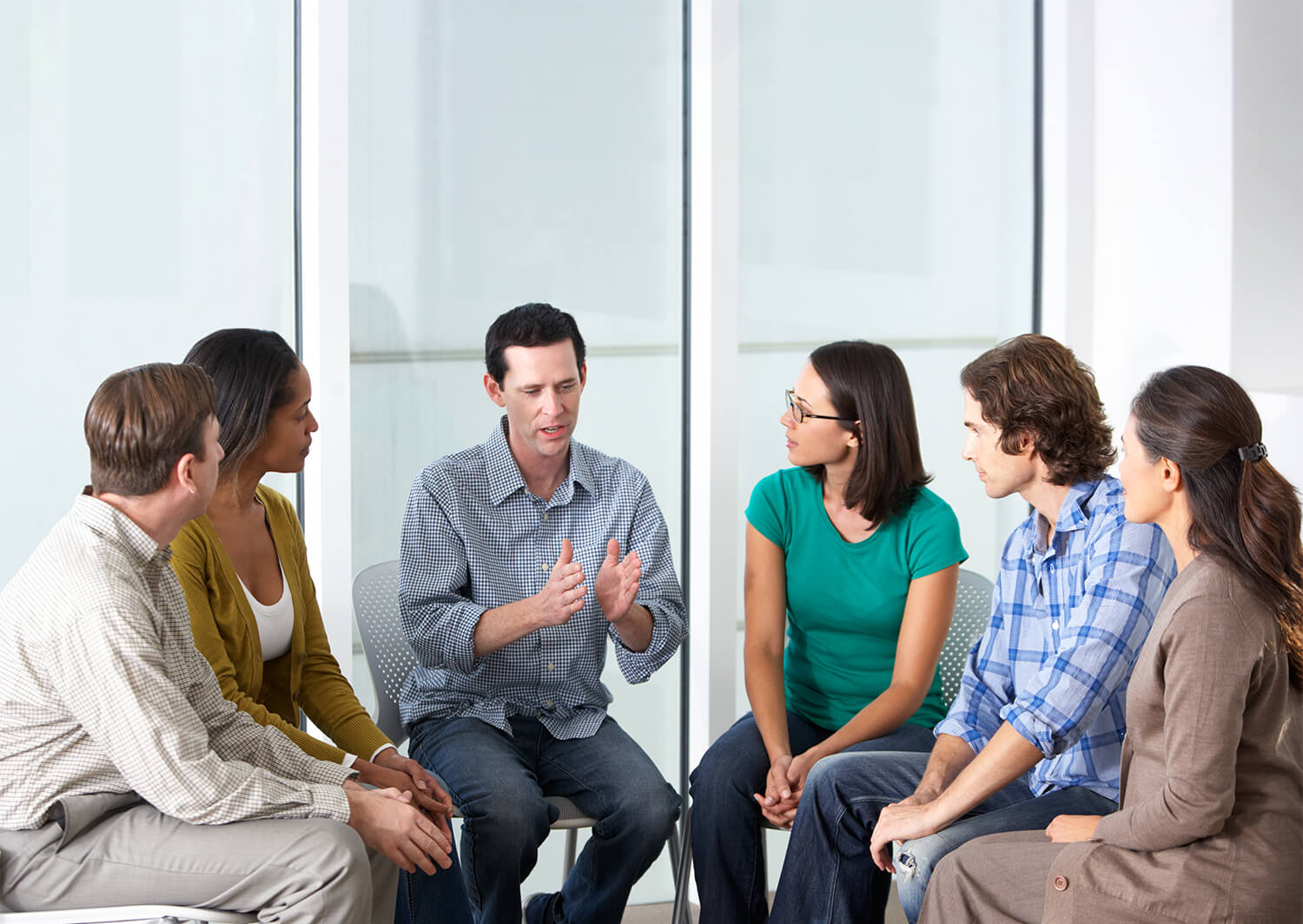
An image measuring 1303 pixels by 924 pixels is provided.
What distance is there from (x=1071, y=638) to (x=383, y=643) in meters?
1.52

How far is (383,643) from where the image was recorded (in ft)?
8.54

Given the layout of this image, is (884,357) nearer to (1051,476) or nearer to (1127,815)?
(1051,476)

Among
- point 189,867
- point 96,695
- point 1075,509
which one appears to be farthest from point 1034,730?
point 96,695

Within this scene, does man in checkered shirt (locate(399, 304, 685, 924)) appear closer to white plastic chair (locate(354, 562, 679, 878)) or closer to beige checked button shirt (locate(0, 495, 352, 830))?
white plastic chair (locate(354, 562, 679, 878))

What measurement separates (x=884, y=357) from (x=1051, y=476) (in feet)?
1.67

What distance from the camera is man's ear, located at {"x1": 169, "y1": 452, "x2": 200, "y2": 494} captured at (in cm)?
168

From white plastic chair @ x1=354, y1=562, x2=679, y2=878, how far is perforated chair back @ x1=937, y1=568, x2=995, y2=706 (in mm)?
783

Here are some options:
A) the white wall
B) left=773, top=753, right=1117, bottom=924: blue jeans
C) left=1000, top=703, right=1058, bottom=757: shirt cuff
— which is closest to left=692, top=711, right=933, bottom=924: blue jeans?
left=773, top=753, right=1117, bottom=924: blue jeans

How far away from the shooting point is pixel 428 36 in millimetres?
2902

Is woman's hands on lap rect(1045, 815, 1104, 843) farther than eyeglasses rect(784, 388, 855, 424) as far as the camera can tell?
No

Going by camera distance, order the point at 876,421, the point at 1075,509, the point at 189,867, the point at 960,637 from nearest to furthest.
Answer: the point at 189,867
the point at 1075,509
the point at 876,421
the point at 960,637

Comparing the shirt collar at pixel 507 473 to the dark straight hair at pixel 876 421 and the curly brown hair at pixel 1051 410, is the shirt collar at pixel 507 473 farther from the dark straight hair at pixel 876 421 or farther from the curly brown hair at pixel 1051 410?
the curly brown hair at pixel 1051 410

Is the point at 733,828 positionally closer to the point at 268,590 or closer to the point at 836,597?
the point at 836,597

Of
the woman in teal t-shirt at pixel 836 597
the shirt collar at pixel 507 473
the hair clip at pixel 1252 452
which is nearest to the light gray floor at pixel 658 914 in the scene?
the woman in teal t-shirt at pixel 836 597
